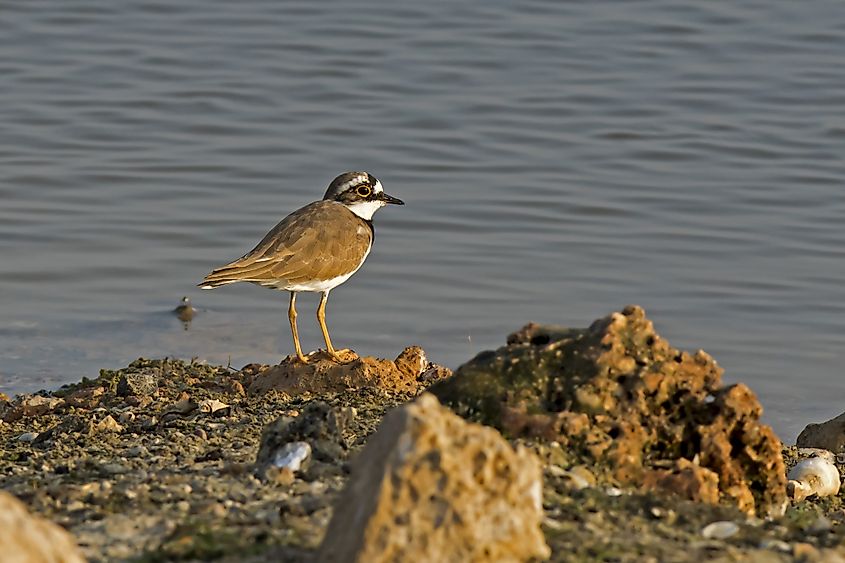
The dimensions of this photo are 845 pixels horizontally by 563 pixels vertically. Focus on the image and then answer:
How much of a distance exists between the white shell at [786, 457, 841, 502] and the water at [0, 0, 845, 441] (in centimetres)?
254

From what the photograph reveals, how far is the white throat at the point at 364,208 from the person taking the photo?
10664 mm

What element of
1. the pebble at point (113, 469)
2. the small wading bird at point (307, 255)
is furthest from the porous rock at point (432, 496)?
the small wading bird at point (307, 255)

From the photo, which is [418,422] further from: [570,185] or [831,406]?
[570,185]

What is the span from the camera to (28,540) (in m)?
3.44

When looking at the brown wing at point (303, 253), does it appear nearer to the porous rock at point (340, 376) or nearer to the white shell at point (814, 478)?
the porous rock at point (340, 376)

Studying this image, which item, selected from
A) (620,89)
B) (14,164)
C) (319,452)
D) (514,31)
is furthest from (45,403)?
(514,31)

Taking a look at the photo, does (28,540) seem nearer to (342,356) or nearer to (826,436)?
(342,356)

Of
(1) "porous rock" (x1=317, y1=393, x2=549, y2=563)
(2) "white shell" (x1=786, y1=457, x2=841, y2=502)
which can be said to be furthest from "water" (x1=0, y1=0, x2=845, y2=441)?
(1) "porous rock" (x1=317, y1=393, x2=549, y2=563)

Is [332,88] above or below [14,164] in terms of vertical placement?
above

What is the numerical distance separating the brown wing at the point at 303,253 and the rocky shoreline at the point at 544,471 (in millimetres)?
3014

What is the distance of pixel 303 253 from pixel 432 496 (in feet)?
19.4

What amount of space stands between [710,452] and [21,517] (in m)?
2.70

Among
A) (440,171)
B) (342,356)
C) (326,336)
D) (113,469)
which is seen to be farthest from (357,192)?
(113,469)

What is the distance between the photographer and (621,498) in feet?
16.2
